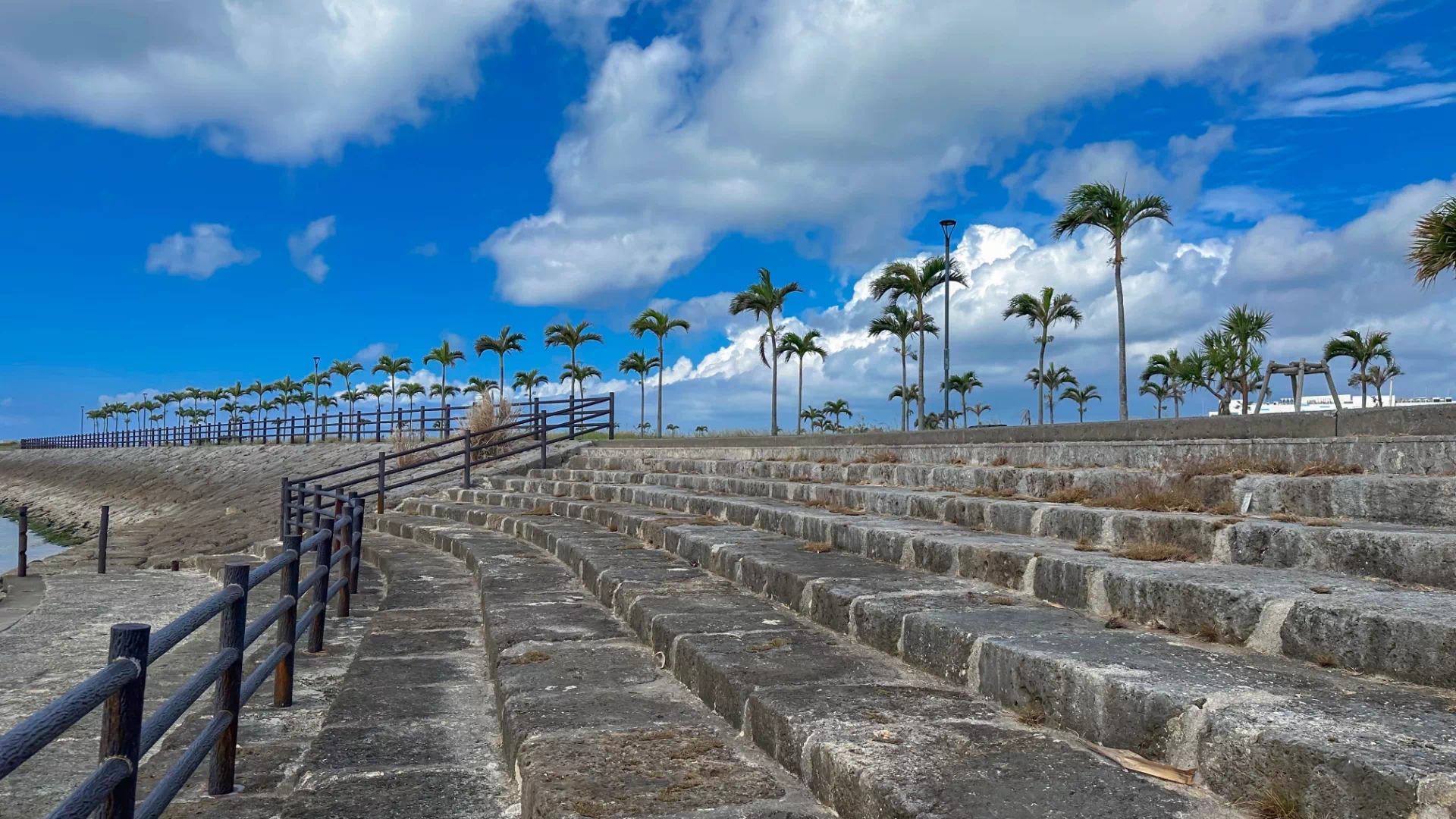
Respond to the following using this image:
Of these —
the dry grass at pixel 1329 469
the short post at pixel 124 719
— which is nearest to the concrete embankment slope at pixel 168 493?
the short post at pixel 124 719

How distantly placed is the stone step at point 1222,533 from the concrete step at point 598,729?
1985mm

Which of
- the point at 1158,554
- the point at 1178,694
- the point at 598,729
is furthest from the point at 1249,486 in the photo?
the point at 598,729

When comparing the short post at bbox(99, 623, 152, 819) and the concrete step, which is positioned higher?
the short post at bbox(99, 623, 152, 819)

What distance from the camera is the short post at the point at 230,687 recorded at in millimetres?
3043

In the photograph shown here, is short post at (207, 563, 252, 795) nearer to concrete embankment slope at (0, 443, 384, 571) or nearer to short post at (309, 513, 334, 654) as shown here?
short post at (309, 513, 334, 654)

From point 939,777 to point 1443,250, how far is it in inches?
443

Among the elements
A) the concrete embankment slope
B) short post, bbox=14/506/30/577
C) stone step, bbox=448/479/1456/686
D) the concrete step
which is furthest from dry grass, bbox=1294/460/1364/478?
short post, bbox=14/506/30/577

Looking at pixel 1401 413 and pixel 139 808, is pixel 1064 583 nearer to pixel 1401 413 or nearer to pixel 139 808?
pixel 1401 413

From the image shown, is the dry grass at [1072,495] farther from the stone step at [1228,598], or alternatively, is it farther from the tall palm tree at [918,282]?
the tall palm tree at [918,282]

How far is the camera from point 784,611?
3986 mm

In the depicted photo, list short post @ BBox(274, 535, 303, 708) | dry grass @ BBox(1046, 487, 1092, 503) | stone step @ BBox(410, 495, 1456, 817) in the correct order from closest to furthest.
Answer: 1. stone step @ BBox(410, 495, 1456, 817)
2. short post @ BBox(274, 535, 303, 708)
3. dry grass @ BBox(1046, 487, 1092, 503)

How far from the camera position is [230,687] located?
10.2 ft

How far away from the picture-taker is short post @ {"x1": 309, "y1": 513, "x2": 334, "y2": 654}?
4875 millimetres

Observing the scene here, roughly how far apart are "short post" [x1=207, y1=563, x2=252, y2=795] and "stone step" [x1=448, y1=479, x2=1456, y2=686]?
2.77 metres
